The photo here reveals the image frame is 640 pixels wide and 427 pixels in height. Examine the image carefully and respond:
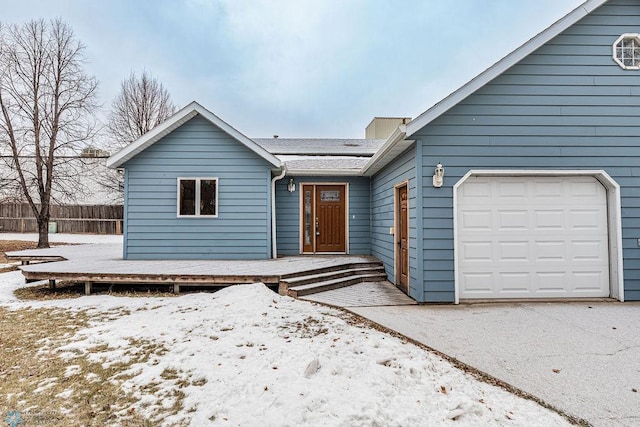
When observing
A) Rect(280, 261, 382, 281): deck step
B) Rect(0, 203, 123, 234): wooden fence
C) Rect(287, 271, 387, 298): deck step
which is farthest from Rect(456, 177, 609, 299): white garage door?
Rect(0, 203, 123, 234): wooden fence

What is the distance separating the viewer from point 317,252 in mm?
9250

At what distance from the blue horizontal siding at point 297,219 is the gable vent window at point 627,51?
19.0ft

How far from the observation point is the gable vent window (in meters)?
5.42

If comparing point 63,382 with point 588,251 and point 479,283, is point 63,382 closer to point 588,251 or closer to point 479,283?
point 479,283

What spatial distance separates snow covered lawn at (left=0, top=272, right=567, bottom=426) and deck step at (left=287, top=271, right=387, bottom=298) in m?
1.07

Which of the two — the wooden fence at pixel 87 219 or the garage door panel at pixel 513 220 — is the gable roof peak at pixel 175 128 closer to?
the garage door panel at pixel 513 220

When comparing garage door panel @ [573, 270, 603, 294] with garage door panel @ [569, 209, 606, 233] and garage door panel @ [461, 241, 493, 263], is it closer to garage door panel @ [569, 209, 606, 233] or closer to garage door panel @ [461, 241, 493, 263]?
garage door panel @ [569, 209, 606, 233]

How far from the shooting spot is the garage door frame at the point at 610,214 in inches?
209

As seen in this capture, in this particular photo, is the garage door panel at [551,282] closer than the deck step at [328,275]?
Yes

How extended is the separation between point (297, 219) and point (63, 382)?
6.75 m

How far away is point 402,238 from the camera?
641cm

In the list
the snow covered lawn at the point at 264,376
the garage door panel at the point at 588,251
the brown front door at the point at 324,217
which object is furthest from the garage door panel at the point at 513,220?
the brown front door at the point at 324,217

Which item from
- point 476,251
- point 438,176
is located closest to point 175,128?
point 438,176

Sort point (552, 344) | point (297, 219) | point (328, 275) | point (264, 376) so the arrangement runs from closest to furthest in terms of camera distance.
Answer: point (264, 376) → point (552, 344) → point (328, 275) → point (297, 219)
